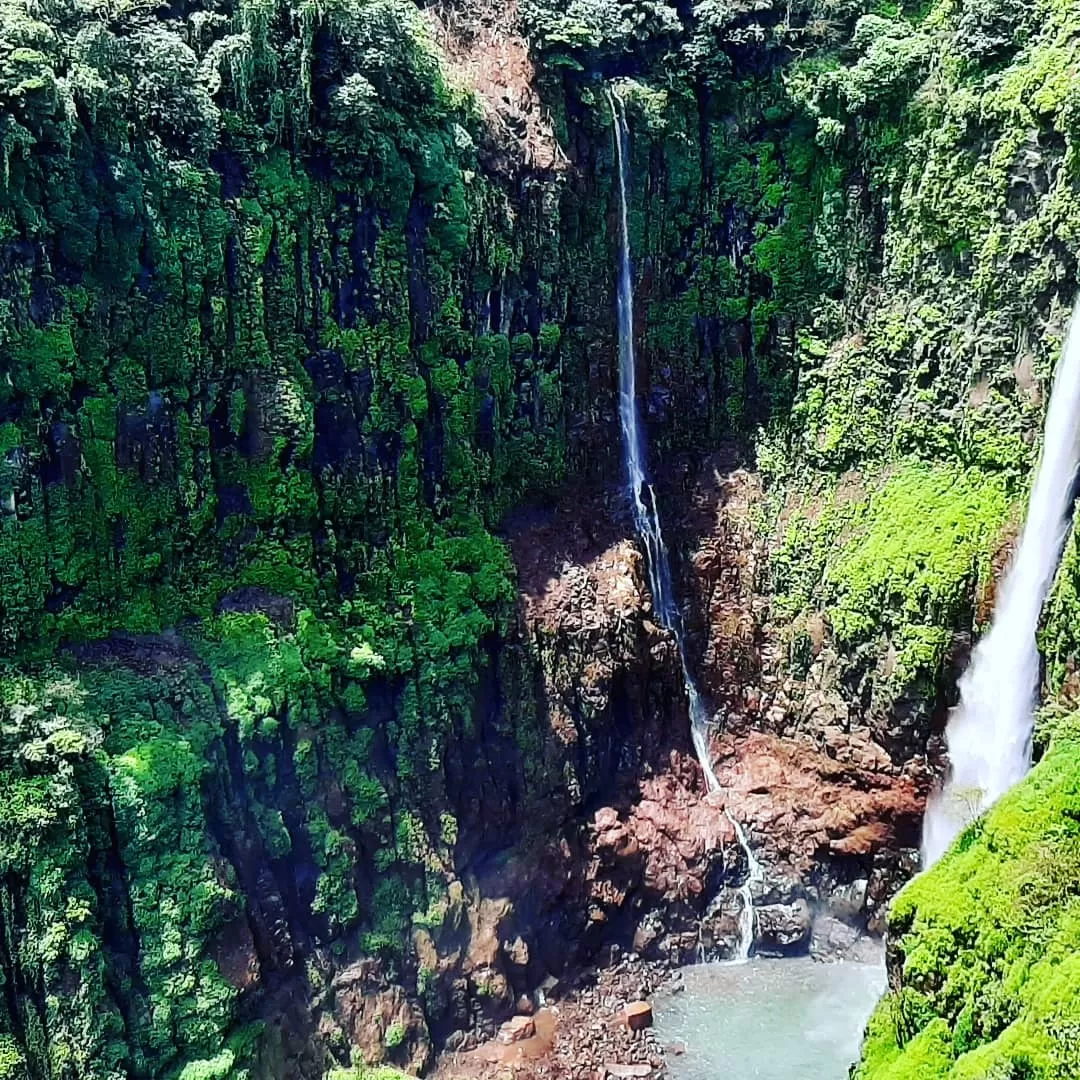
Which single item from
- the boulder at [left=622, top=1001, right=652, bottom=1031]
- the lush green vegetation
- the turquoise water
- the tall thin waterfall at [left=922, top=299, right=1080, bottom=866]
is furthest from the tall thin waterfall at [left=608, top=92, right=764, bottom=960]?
the lush green vegetation

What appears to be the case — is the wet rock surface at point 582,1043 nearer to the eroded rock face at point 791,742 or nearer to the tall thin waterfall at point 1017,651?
the eroded rock face at point 791,742

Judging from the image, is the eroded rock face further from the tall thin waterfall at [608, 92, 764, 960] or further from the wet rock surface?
the wet rock surface

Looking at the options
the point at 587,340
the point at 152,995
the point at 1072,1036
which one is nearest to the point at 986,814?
the point at 1072,1036

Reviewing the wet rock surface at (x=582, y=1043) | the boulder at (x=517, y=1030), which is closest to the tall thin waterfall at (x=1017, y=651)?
the wet rock surface at (x=582, y=1043)

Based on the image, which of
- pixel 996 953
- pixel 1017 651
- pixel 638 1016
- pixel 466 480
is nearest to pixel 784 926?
pixel 638 1016

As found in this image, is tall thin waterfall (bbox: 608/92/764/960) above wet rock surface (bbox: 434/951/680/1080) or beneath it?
above

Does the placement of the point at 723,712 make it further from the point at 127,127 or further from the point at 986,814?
the point at 127,127
